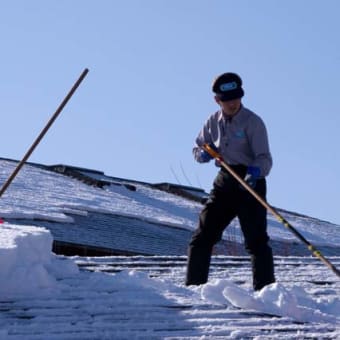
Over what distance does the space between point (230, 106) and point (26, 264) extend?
1641mm

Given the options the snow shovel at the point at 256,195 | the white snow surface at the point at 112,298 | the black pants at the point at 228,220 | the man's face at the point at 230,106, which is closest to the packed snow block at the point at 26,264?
the white snow surface at the point at 112,298

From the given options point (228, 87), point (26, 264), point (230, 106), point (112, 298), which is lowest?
point (112, 298)

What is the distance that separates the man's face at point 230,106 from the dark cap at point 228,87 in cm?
3

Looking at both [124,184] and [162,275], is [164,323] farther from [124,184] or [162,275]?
[124,184]

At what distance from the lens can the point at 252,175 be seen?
7.04 m

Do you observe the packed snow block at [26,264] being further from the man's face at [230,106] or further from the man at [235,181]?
the man's face at [230,106]

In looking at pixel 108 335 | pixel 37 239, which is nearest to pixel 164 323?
pixel 108 335

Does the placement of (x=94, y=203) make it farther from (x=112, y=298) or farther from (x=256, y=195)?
(x=112, y=298)

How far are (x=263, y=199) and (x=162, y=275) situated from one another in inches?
46.8

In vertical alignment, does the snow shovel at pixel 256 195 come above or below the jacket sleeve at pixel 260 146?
below

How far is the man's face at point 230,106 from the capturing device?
7160 millimetres

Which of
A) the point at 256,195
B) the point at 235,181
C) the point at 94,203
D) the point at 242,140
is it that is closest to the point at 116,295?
the point at 256,195

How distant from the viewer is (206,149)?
23.8 ft

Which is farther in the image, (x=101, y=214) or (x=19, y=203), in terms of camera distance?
(x=101, y=214)
